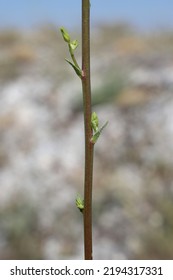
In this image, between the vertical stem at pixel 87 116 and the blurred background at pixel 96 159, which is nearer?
the vertical stem at pixel 87 116

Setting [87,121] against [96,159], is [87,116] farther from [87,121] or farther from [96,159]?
[96,159]

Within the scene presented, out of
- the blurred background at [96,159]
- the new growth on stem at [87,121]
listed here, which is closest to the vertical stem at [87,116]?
the new growth on stem at [87,121]

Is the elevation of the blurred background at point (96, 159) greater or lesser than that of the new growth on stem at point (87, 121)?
greater

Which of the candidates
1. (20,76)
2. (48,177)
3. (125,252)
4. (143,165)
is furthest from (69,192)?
(20,76)

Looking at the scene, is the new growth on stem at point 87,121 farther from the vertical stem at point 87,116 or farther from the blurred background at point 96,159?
the blurred background at point 96,159

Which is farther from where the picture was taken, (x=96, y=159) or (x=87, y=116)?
(x=96, y=159)

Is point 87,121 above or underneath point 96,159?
underneath

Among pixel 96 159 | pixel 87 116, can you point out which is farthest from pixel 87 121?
pixel 96 159

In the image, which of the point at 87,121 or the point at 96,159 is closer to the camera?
the point at 87,121

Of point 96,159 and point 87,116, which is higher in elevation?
point 96,159

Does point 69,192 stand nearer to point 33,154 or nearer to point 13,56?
point 33,154

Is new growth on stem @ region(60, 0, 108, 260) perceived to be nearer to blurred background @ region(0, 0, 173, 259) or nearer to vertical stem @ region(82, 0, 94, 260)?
vertical stem @ region(82, 0, 94, 260)
